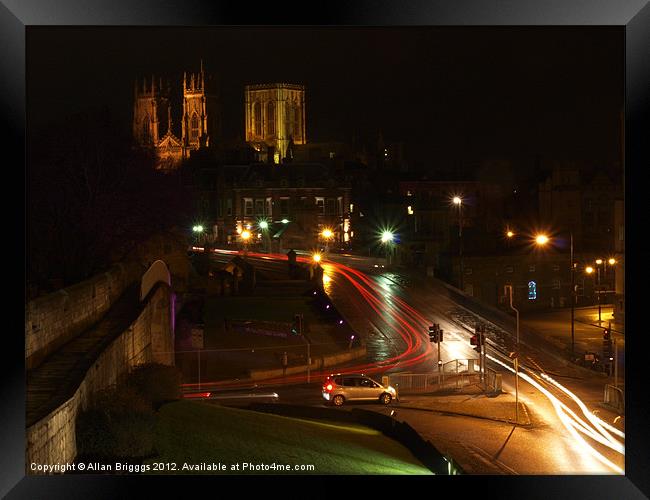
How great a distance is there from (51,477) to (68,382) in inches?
164

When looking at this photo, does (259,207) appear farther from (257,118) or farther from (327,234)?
(257,118)

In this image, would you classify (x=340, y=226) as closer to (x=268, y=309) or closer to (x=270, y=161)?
(x=270, y=161)

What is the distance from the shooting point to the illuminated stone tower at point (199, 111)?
474ft

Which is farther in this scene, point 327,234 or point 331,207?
point 331,207

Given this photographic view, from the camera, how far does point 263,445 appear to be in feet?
53.2

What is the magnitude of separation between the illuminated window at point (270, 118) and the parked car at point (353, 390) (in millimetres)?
123540

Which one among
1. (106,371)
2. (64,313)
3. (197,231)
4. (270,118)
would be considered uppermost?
(270,118)

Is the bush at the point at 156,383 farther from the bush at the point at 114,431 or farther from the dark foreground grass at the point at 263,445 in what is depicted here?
the bush at the point at 114,431

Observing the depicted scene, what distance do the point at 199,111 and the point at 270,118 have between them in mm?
9898

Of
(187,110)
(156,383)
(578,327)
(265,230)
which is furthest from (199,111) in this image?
(156,383)

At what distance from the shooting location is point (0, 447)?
11219 millimetres

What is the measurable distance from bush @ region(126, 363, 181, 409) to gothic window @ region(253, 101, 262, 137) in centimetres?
12795

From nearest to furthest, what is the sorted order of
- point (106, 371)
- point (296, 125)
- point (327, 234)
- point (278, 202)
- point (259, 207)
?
point (106, 371) < point (327, 234) < point (278, 202) < point (259, 207) < point (296, 125)

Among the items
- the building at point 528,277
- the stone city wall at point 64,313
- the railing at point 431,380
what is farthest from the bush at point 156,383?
the building at point 528,277
